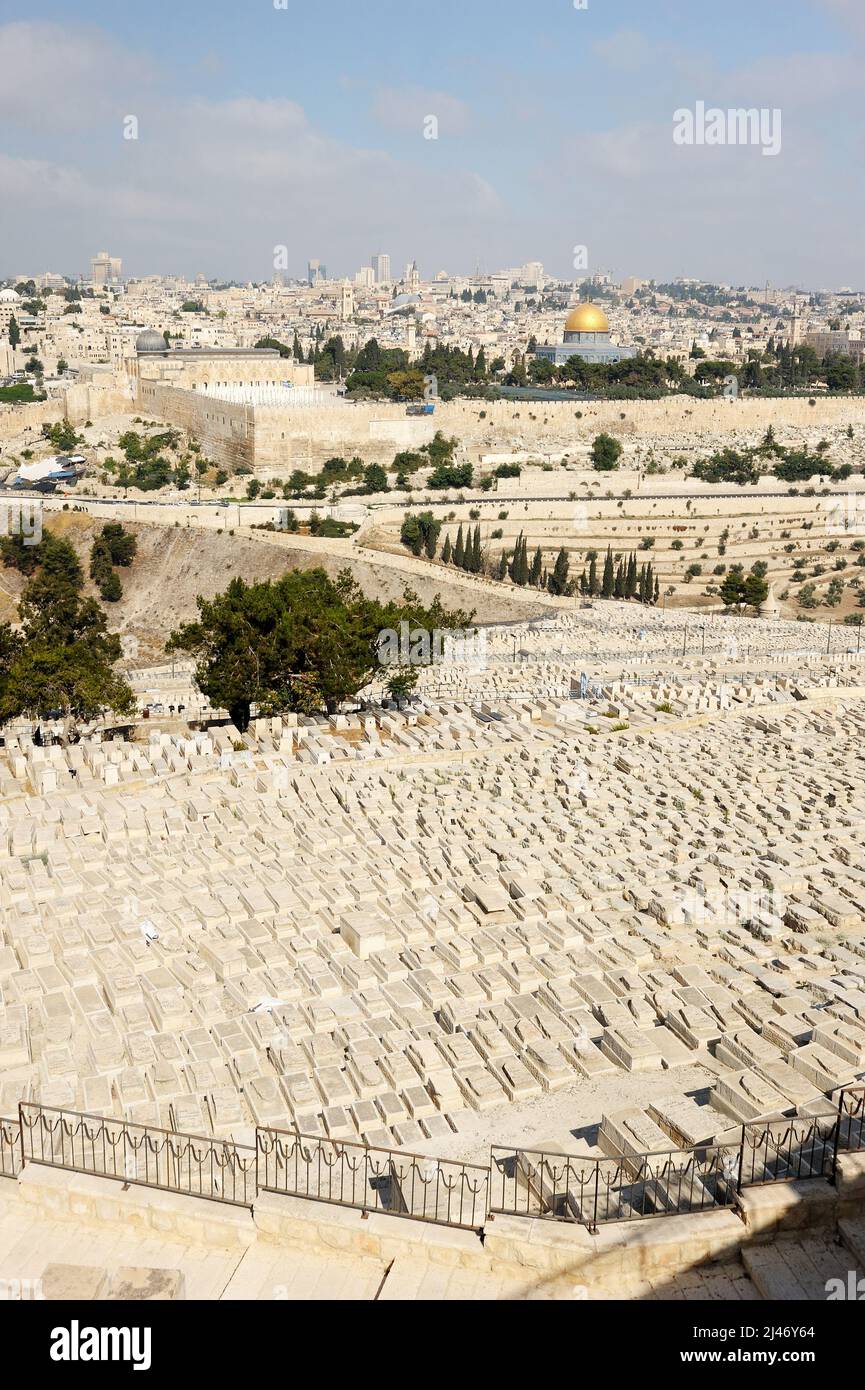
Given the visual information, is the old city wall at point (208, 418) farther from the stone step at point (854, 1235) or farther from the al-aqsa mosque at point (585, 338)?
the stone step at point (854, 1235)

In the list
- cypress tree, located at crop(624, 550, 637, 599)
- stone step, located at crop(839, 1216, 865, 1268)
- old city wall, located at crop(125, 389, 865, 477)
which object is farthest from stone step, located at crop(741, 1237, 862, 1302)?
old city wall, located at crop(125, 389, 865, 477)

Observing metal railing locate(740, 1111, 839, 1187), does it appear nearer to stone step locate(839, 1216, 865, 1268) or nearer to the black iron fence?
the black iron fence

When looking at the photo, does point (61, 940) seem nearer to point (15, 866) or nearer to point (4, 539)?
point (15, 866)

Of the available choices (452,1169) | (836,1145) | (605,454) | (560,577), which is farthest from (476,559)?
(836,1145)

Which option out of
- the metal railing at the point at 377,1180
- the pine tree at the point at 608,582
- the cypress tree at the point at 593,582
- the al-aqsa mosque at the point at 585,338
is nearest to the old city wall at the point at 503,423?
the cypress tree at the point at 593,582

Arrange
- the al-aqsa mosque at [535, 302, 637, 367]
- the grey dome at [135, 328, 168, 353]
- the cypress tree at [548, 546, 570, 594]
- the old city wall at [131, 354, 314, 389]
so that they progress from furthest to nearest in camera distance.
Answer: the al-aqsa mosque at [535, 302, 637, 367]
the grey dome at [135, 328, 168, 353]
the old city wall at [131, 354, 314, 389]
the cypress tree at [548, 546, 570, 594]

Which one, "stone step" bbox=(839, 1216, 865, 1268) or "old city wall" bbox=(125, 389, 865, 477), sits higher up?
"old city wall" bbox=(125, 389, 865, 477)

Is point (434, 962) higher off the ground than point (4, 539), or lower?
lower
